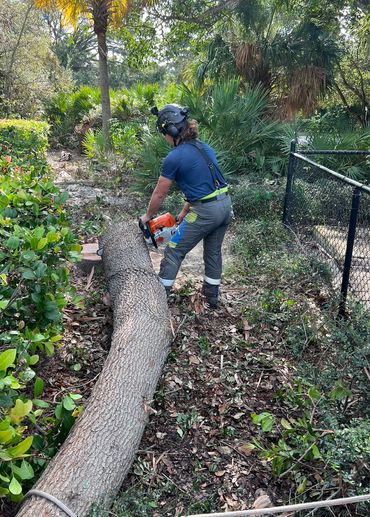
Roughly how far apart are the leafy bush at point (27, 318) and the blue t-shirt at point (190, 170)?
45.6 inches

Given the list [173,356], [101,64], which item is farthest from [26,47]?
[173,356]

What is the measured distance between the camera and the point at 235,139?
8.95m

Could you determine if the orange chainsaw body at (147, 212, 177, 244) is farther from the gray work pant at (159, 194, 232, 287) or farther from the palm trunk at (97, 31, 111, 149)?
the palm trunk at (97, 31, 111, 149)

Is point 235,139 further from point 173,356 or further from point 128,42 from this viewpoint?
point 173,356

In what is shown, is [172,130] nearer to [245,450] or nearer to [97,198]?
[97,198]

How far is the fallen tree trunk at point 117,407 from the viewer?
2.22m

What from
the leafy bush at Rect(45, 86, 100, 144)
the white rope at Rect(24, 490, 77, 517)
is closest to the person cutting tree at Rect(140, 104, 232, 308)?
the white rope at Rect(24, 490, 77, 517)

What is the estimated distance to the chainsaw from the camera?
4.80m

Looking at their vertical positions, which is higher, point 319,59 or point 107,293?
point 319,59

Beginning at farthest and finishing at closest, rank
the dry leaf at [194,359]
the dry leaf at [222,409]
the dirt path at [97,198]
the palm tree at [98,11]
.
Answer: the palm tree at [98,11], the dirt path at [97,198], the dry leaf at [194,359], the dry leaf at [222,409]

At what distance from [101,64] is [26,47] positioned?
23.5ft

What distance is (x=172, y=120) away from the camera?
14.4ft

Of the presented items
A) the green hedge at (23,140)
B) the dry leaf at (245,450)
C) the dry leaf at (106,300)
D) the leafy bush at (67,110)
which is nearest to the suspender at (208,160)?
the dry leaf at (106,300)

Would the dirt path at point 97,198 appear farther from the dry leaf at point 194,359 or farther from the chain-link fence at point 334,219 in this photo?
the dry leaf at point 194,359
